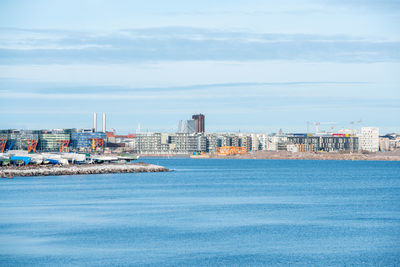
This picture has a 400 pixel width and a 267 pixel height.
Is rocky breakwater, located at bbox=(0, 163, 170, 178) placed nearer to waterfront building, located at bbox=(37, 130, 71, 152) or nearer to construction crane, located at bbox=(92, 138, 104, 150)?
construction crane, located at bbox=(92, 138, 104, 150)

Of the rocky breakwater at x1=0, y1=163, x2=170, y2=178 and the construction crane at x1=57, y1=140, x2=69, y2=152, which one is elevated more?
the construction crane at x1=57, y1=140, x2=69, y2=152

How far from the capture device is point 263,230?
25344mm

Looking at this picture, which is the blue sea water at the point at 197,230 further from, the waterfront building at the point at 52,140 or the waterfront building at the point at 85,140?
the waterfront building at the point at 52,140

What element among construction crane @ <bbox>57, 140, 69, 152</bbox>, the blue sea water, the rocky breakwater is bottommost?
the blue sea water

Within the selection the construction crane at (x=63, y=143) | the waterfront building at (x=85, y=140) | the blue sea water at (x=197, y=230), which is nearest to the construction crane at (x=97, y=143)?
the waterfront building at (x=85, y=140)

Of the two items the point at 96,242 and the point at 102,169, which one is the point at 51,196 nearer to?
the point at 96,242

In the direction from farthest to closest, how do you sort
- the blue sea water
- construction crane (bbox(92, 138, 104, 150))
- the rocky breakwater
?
construction crane (bbox(92, 138, 104, 150)), the rocky breakwater, the blue sea water

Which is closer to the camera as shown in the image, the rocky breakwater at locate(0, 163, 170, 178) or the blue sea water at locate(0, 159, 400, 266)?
the blue sea water at locate(0, 159, 400, 266)

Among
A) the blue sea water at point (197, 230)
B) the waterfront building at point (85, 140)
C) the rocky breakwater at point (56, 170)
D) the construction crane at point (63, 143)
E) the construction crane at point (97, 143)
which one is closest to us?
the blue sea water at point (197, 230)

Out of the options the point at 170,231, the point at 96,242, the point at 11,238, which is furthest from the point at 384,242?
the point at 11,238

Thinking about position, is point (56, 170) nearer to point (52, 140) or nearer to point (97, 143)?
point (97, 143)

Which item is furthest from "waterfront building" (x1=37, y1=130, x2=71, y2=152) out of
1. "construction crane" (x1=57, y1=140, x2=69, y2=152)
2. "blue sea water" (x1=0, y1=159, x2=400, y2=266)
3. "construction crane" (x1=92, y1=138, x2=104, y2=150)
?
"blue sea water" (x1=0, y1=159, x2=400, y2=266)

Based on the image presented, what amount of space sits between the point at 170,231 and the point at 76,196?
15.6m

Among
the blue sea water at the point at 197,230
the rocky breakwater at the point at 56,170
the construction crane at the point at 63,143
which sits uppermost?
the construction crane at the point at 63,143
